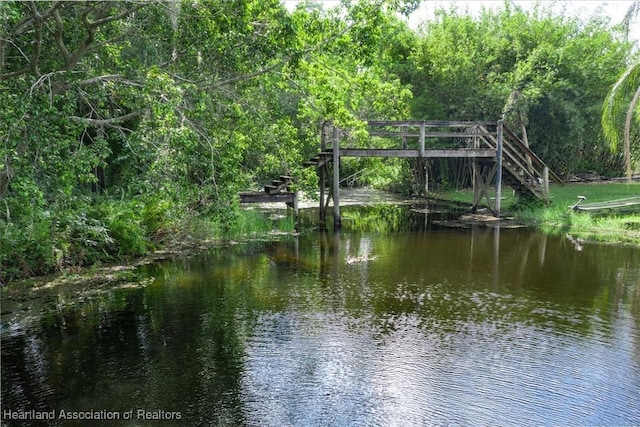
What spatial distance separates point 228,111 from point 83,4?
141 inches

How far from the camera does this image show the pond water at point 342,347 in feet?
20.3

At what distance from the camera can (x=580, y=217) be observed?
57.0ft

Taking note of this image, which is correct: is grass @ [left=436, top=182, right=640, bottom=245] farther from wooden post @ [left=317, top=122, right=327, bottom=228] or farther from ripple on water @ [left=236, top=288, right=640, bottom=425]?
ripple on water @ [left=236, top=288, right=640, bottom=425]

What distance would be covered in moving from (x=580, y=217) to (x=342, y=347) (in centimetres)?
1256

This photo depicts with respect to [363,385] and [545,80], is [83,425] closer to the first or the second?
A: [363,385]

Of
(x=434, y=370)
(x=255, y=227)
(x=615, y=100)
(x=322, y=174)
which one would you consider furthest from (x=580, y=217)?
(x=434, y=370)

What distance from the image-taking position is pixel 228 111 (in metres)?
11.2

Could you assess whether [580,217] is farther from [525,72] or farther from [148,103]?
[148,103]

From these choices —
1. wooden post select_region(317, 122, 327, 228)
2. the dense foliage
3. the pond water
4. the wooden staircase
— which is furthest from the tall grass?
the wooden staircase

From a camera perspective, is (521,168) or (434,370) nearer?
(434,370)

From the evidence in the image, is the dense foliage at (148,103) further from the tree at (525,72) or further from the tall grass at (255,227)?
the tree at (525,72)

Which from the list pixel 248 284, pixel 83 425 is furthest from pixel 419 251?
pixel 83 425

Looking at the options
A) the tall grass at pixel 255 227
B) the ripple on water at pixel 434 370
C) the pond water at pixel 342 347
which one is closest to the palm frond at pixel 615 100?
the pond water at pixel 342 347

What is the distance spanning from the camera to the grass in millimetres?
15867
